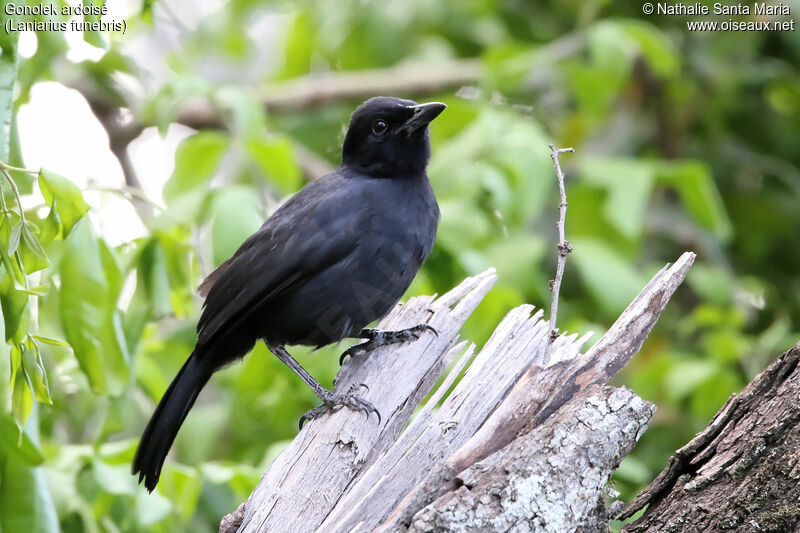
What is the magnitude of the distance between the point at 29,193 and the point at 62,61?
2.57 m

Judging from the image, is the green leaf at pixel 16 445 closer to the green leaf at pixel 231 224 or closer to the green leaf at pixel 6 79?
the green leaf at pixel 6 79

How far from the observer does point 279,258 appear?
3.61 metres

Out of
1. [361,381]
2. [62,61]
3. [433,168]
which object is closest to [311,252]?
[361,381]

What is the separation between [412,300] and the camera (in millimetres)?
3488

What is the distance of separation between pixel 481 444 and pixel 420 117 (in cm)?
202

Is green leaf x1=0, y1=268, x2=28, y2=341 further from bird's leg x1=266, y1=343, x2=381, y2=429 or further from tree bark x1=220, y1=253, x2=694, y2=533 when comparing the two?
bird's leg x1=266, y1=343, x2=381, y2=429

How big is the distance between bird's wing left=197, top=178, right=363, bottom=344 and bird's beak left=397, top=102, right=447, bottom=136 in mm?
442

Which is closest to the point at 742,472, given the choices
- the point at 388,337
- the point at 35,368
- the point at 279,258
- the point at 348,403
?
the point at 348,403

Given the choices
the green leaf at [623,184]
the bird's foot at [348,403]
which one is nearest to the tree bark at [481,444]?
the bird's foot at [348,403]

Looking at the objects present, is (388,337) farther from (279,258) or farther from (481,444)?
(481,444)

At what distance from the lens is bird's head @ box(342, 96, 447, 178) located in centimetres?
398

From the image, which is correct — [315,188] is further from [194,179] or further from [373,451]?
[373,451]

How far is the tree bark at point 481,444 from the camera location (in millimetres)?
2086

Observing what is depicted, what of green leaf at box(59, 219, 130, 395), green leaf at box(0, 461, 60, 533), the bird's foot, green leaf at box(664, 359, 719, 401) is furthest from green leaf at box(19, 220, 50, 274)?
green leaf at box(664, 359, 719, 401)
